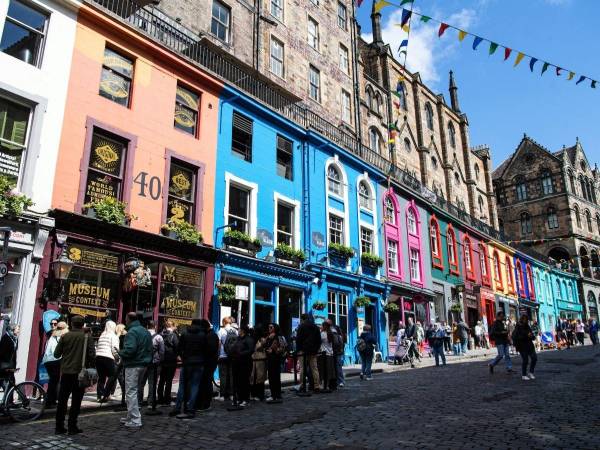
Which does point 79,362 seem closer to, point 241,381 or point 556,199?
point 241,381

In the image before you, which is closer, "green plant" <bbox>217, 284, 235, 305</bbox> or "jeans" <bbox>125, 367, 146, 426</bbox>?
"jeans" <bbox>125, 367, 146, 426</bbox>

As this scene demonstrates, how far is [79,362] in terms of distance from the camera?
704cm

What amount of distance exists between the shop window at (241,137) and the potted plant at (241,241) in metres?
3.26

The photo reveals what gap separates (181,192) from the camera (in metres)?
15.3

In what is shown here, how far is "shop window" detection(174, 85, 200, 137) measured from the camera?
15.9 meters

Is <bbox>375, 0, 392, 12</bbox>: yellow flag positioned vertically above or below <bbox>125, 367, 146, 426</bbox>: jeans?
above

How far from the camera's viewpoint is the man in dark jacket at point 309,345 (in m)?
11.1

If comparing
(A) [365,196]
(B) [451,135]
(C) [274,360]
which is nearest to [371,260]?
(A) [365,196]

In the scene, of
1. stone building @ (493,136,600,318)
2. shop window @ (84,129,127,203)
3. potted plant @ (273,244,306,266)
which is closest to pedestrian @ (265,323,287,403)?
shop window @ (84,129,127,203)

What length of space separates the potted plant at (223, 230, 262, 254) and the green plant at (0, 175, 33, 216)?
6366 millimetres

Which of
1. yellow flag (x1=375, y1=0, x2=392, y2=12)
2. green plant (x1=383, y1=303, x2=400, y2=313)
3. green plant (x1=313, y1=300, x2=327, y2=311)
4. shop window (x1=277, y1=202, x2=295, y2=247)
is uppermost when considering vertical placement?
yellow flag (x1=375, y1=0, x2=392, y2=12)

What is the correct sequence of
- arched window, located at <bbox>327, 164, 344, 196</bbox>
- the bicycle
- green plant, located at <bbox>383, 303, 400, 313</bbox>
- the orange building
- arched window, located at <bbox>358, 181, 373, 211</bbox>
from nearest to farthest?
the bicycle → the orange building → arched window, located at <bbox>327, 164, 344, 196</bbox> → green plant, located at <bbox>383, 303, 400, 313</bbox> → arched window, located at <bbox>358, 181, 373, 211</bbox>

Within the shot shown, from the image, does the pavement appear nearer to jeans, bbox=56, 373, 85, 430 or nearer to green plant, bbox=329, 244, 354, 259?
jeans, bbox=56, 373, 85, 430

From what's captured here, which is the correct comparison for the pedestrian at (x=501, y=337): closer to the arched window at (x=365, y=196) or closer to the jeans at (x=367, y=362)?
the jeans at (x=367, y=362)
